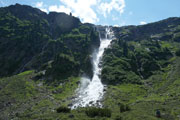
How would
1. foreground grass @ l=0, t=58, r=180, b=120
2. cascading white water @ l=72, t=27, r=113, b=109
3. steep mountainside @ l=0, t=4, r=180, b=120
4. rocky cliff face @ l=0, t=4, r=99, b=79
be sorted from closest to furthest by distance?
steep mountainside @ l=0, t=4, r=180, b=120 → foreground grass @ l=0, t=58, r=180, b=120 → cascading white water @ l=72, t=27, r=113, b=109 → rocky cliff face @ l=0, t=4, r=99, b=79

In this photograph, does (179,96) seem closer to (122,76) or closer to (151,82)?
(151,82)

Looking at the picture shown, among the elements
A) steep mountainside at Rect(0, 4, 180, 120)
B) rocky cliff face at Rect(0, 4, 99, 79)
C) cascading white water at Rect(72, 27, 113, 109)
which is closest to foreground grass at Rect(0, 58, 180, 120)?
steep mountainside at Rect(0, 4, 180, 120)

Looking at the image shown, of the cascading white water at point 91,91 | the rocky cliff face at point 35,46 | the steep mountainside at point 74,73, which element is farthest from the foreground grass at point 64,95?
the rocky cliff face at point 35,46

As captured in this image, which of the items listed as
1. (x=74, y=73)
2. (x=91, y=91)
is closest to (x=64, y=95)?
(x=91, y=91)

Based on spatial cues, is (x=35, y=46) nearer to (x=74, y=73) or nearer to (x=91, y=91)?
(x=74, y=73)

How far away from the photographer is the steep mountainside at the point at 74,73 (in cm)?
3828

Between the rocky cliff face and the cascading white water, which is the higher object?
the rocky cliff face

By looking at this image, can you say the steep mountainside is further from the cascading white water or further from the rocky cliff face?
the cascading white water

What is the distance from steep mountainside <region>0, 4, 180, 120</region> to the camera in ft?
126

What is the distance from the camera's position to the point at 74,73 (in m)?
96.4

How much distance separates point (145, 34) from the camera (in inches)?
7554

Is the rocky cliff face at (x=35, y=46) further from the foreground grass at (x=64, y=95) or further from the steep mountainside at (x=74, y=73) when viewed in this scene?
the foreground grass at (x=64, y=95)

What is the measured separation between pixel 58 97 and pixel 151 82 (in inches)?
1975

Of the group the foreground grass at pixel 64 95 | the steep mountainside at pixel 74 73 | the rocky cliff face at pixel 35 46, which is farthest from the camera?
the rocky cliff face at pixel 35 46
